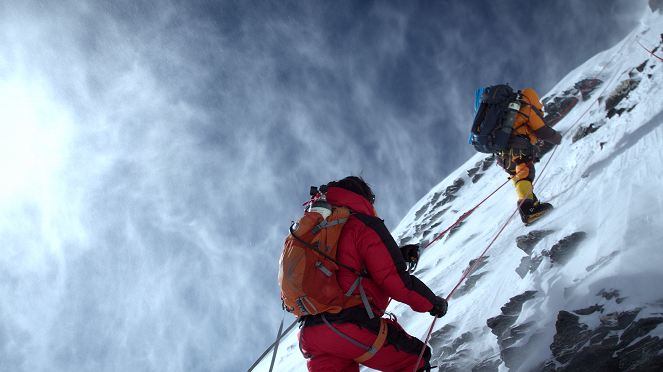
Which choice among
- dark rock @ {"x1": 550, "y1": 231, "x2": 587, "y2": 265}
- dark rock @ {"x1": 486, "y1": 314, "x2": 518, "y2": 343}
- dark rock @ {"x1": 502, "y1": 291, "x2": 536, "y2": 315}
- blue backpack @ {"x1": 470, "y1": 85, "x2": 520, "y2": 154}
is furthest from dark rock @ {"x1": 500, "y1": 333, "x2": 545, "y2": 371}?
→ blue backpack @ {"x1": 470, "y1": 85, "x2": 520, "y2": 154}

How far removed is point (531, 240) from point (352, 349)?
2872 mm

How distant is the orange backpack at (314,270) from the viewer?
7.34ft

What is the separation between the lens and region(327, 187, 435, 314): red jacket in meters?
2.40

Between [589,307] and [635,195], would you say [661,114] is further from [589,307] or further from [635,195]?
[589,307]

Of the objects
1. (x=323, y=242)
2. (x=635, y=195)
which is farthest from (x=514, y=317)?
(x=323, y=242)

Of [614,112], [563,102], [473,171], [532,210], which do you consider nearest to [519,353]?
[532,210]

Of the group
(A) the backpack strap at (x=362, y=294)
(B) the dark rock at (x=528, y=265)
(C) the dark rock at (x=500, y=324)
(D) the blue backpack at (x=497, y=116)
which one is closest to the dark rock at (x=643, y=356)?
(C) the dark rock at (x=500, y=324)

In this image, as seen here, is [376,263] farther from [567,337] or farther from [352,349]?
[567,337]

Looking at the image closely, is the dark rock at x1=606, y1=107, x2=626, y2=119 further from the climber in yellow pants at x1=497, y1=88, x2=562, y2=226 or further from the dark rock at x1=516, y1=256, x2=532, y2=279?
the dark rock at x1=516, y1=256, x2=532, y2=279

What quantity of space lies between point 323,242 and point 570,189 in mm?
4246

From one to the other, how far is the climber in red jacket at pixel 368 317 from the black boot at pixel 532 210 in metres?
2.80

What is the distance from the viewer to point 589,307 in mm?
2305

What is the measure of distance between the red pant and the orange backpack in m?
0.14

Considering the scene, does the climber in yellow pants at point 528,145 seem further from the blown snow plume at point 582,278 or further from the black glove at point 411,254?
the black glove at point 411,254
